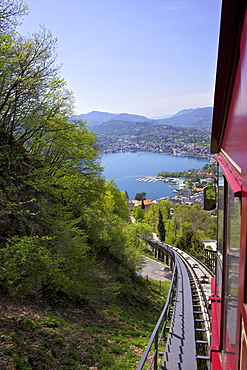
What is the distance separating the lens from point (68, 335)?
8594 mm

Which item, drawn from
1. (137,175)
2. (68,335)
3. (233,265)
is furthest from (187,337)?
(137,175)

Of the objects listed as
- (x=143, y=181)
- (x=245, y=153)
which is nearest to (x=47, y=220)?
(x=245, y=153)

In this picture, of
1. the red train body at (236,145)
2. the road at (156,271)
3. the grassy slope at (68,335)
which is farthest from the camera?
the road at (156,271)

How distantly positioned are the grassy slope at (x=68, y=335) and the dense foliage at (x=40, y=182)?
2.50 ft

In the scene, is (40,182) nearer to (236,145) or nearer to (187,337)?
(187,337)

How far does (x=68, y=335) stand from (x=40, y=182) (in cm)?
570

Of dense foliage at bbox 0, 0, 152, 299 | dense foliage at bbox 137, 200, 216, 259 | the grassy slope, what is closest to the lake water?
dense foliage at bbox 137, 200, 216, 259

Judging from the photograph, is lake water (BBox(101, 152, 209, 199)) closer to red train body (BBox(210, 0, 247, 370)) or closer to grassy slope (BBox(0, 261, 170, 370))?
grassy slope (BBox(0, 261, 170, 370))

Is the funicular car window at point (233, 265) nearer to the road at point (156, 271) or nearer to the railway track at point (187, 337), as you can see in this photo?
the railway track at point (187, 337)

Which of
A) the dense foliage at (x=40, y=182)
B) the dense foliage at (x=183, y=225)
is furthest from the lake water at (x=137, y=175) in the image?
the dense foliage at (x=40, y=182)

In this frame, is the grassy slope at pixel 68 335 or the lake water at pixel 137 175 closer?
the grassy slope at pixel 68 335

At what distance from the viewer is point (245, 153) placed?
1.56 metres

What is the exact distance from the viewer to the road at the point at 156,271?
32156 mm

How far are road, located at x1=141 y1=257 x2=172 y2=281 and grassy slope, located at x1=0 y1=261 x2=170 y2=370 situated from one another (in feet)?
60.4
